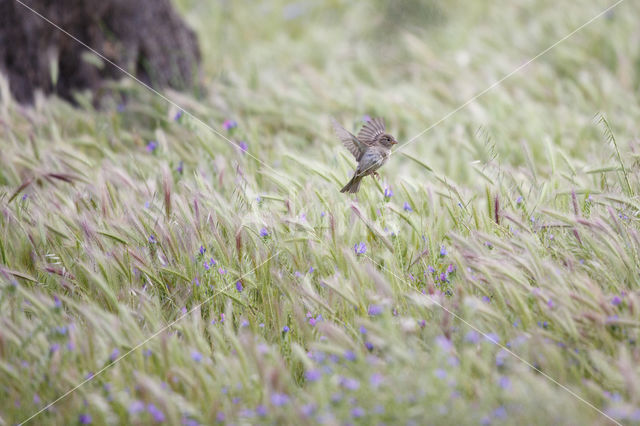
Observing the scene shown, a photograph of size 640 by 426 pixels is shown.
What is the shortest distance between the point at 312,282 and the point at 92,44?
2790mm

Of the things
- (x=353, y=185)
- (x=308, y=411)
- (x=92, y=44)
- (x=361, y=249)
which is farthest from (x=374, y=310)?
(x=92, y=44)

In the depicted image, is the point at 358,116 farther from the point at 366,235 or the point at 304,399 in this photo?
the point at 304,399

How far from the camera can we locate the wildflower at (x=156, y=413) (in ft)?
5.18

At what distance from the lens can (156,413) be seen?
1586 millimetres

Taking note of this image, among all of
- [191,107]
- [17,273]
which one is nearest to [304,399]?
[17,273]

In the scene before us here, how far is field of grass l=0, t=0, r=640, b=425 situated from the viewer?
5.28ft

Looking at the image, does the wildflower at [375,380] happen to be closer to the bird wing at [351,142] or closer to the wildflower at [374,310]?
the wildflower at [374,310]

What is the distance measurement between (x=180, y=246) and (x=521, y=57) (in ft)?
11.4

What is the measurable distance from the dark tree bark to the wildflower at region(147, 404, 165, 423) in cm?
289

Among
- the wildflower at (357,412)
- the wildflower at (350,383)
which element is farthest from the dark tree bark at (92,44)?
the wildflower at (357,412)

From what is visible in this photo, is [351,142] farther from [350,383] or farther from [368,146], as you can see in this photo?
[350,383]

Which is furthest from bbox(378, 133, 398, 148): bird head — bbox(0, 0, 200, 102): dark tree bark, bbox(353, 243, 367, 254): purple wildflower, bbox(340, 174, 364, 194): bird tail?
bbox(0, 0, 200, 102): dark tree bark

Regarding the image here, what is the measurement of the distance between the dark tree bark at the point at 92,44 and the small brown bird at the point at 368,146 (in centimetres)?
229

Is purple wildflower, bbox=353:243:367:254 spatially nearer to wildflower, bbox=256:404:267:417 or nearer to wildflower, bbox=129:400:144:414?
wildflower, bbox=256:404:267:417
